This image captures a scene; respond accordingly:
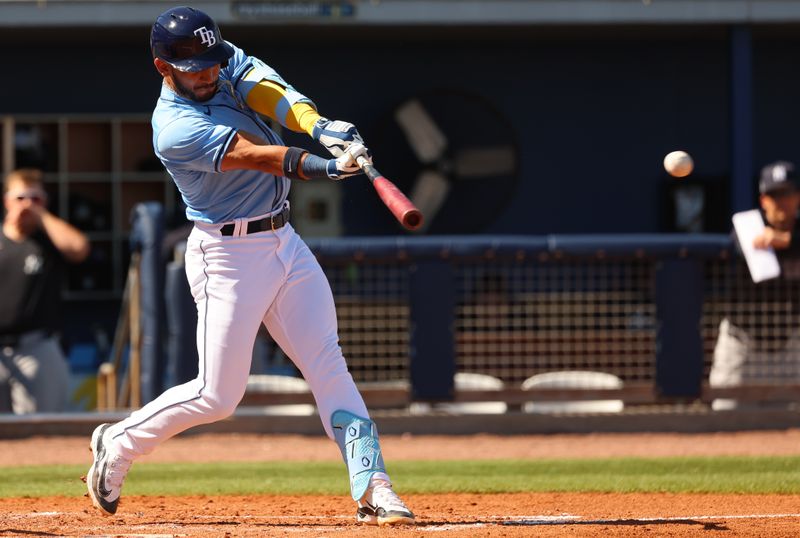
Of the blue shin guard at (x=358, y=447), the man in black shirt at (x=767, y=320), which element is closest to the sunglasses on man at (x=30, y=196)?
the blue shin guard at (x=358, y=447)

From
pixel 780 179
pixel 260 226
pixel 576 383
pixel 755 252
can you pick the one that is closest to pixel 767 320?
pixel 755 252

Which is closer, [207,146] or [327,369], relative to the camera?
[207,146]

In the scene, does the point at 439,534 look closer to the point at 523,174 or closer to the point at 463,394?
the point at 463,394

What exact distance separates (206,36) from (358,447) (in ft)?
4.94

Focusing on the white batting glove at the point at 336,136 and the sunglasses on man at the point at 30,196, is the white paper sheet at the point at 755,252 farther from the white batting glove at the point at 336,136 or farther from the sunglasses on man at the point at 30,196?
the white batting glove at the point at 336,136

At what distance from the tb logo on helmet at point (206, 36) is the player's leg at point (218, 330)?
69 cm

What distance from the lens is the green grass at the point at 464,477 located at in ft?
21.6

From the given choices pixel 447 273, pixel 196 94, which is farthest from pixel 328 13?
pixel 196 94

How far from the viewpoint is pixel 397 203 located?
167 inches

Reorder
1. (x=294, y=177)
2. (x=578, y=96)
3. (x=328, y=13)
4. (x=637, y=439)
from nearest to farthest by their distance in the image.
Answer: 1. (x=294, y=177)
2. (x=637, y=439)
3. (x=328, y=13)
4. (x=578, y=96)

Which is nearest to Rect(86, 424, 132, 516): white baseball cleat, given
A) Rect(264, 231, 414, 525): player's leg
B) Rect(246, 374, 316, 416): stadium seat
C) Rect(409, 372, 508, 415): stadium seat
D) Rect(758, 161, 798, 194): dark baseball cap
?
Rect(264, 231, 414, 525): player's leg

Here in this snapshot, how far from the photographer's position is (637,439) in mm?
8812

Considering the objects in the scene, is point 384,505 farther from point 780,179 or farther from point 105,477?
point 780,179

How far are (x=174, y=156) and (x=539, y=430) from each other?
15.7 feet
